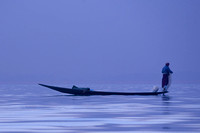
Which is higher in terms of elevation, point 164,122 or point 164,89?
point 164,89

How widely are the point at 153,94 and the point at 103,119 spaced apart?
70.8ft

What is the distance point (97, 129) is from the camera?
13539 mm

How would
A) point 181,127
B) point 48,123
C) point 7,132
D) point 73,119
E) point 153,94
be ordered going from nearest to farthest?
point 7,132 → point 181,127 → point 48,123 → point 73,119 → point 153,94

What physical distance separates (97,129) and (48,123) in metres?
2.17

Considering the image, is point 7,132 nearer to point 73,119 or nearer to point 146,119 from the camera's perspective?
point 73,119

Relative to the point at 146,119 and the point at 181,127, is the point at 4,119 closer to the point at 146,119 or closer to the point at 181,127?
the point at 146,119

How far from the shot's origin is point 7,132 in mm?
12898

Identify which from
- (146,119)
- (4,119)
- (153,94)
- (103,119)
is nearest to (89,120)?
(103,119)

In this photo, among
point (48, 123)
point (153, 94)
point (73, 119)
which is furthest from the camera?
point (153, 94)

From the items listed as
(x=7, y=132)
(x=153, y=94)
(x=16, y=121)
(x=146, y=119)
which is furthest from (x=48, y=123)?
(x=153, y=94)

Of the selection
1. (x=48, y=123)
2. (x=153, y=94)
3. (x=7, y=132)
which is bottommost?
(x=7, y=132)

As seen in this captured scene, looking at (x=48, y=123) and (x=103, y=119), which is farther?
(x=103, y=119)

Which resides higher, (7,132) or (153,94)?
(153,94)

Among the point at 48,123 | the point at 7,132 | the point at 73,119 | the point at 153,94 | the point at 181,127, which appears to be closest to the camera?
the point at 7,132
